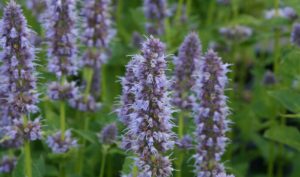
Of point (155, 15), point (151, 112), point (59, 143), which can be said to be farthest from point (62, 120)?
point (155, 15)

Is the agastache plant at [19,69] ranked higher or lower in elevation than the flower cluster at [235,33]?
lower

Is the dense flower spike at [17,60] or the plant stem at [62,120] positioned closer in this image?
the dense flower spike at [17,60]

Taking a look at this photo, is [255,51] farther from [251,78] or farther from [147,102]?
[147,102]

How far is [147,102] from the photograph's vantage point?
103 inches

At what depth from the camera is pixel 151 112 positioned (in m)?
2.67

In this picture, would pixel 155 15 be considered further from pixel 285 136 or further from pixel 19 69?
pixel 19 69

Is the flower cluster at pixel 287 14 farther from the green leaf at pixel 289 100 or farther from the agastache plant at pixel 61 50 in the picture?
the agastache plant at pixel 61 50

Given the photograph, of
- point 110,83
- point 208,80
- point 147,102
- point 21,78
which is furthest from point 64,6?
point 110,83

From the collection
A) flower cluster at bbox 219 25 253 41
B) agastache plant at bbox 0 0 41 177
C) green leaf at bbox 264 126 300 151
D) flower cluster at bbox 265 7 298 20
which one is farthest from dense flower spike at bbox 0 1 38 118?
flower cluster at bbox 219 25 253 41

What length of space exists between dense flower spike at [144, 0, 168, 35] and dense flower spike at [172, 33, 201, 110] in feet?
4.17

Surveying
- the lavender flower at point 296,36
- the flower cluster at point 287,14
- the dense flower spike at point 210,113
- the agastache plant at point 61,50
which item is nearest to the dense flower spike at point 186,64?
the dense flower spike at point 210,113

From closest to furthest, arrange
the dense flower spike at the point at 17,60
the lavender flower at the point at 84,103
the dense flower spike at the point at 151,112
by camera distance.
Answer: the dense flower spike at the point at 151,112
the dense flower spike at the point at 17,60
the lavender flower at the point at 84,103

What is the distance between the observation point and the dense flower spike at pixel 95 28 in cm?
412

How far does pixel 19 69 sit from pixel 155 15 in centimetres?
203
